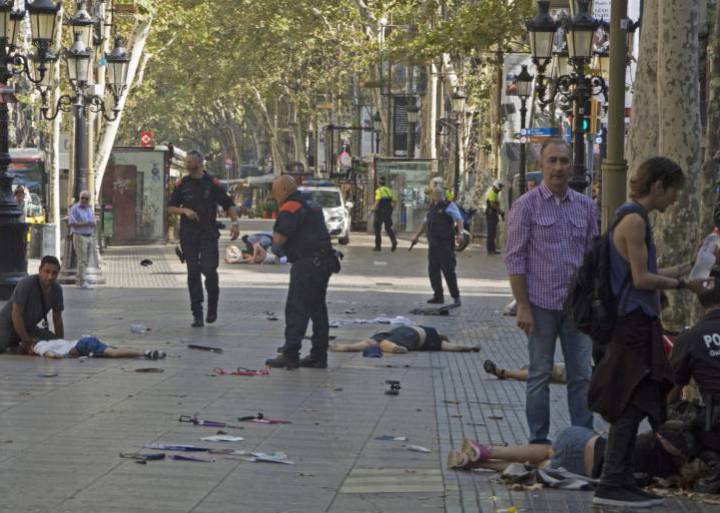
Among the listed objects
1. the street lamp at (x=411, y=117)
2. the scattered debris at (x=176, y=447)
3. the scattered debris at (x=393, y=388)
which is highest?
the street lamp at (x=411, y=117)

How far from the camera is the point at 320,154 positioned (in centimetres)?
9844

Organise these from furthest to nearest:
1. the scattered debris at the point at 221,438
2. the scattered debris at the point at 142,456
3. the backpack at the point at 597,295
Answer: the scattered debris at the point at 221,438, the scattered debris at the point at 142,456, the backpack at the point at 597,295

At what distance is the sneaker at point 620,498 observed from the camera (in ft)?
23.9

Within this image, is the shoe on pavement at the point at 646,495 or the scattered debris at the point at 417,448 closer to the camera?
the shoe on pavement at the point at 646,495

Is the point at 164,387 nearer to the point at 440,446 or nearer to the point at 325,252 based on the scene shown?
the point at 325,252

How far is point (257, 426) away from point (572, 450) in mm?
2398

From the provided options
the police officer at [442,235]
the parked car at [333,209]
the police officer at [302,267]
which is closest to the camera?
the police officer at [302,267]

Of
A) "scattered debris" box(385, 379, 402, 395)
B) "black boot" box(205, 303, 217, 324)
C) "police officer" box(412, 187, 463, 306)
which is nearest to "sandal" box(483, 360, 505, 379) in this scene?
"scattered debris" box(385, 379, 402, 395)

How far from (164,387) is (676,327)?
4024 millimetres

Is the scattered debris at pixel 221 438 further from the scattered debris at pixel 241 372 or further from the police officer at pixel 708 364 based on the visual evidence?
the scattered debris at pixel 241 372

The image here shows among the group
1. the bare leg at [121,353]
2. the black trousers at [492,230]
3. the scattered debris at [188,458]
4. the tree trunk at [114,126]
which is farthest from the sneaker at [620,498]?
the black trousers at [492,230]

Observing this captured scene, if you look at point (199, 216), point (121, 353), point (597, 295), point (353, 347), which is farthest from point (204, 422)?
point (199, 216)

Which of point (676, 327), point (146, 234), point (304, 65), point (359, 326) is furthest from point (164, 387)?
point (304, 65)

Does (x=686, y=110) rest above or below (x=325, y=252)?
above
